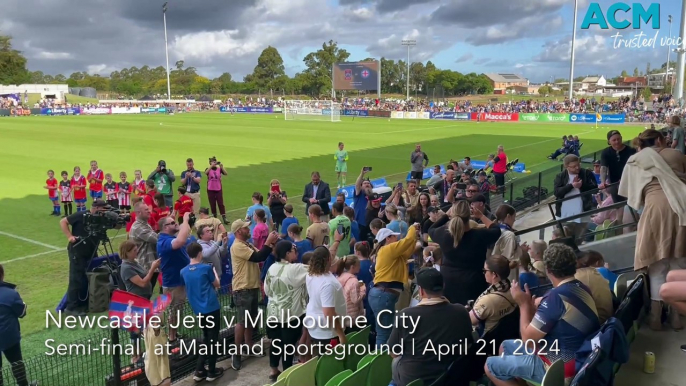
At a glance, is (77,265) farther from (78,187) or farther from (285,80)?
(285,80)

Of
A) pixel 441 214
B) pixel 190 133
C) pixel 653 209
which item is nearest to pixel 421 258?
pixel 441 214

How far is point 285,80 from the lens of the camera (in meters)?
125

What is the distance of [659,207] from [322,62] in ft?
417

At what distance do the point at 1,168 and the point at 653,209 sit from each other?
25343 millimetres

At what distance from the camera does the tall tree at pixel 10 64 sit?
104525 millimetres

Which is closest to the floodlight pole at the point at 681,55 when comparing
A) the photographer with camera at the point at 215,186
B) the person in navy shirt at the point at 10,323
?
the photographer with camera at the point at 215,186

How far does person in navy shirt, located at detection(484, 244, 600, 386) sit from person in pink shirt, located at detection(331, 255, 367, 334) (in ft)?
6.45

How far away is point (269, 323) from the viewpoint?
5836 mm

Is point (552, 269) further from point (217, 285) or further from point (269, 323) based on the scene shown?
point (217, 285)

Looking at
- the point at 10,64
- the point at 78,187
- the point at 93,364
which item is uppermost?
the point at 10,64

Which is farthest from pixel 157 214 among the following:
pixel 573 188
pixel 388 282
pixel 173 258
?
pixel 573 188

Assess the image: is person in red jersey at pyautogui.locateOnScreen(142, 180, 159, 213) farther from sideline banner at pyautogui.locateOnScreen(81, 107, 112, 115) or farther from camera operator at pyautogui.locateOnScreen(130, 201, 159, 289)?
sideline banner at pyautogui.locateOnScreen(81, 107, 112, 115)

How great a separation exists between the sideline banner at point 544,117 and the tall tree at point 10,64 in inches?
3900

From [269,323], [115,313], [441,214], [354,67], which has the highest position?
[354,67]
